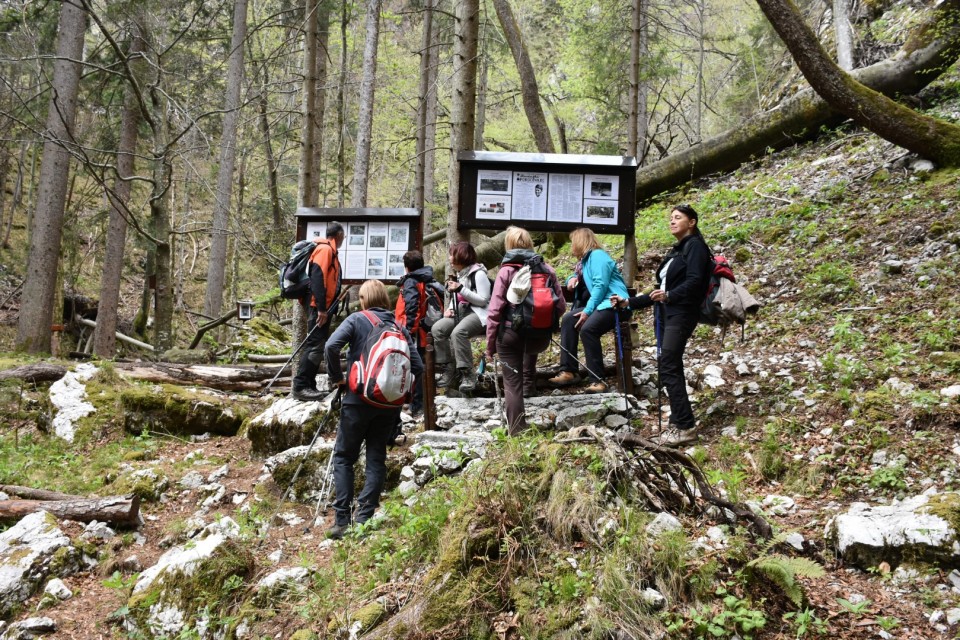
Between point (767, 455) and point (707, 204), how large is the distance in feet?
27.3

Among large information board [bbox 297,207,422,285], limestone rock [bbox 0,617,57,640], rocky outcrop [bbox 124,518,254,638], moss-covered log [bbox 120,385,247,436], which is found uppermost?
large information board [bbox 297,207,422,285]

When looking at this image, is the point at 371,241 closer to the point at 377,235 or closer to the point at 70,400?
the point at 377,235

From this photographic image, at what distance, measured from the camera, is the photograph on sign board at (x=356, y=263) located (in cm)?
816

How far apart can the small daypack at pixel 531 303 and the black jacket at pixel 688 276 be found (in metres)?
1.09

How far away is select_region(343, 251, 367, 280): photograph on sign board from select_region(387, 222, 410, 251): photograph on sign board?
37 cm

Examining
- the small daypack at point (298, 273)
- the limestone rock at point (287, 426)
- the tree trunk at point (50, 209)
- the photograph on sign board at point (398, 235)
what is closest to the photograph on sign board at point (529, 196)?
the photograph on sign board at point (398, 235)

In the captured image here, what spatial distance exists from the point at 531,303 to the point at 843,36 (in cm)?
1265

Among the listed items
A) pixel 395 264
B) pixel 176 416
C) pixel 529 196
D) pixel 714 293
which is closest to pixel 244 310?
pixel 176 416

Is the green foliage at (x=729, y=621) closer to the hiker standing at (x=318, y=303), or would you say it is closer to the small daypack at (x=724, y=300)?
the small daypack at (x=724, y=300)

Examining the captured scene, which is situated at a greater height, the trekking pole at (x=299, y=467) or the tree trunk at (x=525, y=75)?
the tree trunk at (x=525, y=75)

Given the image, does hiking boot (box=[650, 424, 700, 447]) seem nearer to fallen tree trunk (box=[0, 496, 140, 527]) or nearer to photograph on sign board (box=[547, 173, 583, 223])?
photograph on sign board (box=[547, 173, 583, 223])

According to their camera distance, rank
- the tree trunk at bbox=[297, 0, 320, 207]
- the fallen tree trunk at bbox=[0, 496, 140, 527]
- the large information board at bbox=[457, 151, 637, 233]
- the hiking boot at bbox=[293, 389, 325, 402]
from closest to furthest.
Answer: the fallen tree trunk at bbox=[0, 496, 140, 527], the large information board at bbox=[457, 151, 637, 233], the hiking boot at bbox=[293, 389, 325, 402], the tree trunk at bbox=[297, 0, 320, 207]

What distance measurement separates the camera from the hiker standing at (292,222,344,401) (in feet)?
23.7

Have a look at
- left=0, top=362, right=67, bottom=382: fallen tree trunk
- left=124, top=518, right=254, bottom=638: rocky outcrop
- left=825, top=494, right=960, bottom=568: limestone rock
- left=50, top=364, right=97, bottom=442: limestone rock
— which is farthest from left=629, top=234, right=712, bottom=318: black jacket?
left=0, top=362, right=67, bottom=382: fallen tree trunk
